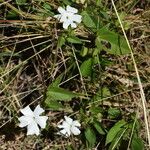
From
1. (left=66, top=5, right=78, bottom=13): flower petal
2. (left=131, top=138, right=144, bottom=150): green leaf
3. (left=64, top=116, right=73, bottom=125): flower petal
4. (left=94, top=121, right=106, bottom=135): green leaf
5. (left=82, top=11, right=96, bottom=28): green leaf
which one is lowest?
(left=131, top=138, right=144, bottom=150): green leaf

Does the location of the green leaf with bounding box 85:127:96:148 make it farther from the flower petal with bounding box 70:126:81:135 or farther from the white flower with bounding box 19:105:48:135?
the white flower with bounding box 19:105:48:135

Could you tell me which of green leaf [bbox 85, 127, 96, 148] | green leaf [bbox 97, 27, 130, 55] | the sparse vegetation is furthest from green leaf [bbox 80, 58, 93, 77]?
green leaf [bbox 85, 127, 96, 148]

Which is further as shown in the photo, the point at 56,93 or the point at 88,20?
the point at 88,20

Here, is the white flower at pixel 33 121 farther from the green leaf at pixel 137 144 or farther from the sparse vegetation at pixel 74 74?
the green leaf at pixel 137 144

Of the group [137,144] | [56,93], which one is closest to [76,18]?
[56,93]

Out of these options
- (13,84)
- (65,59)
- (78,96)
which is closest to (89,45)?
(65,59)

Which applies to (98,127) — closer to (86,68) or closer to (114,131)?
(114,131)

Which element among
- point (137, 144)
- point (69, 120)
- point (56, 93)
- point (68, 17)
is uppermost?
point (68, 17)
